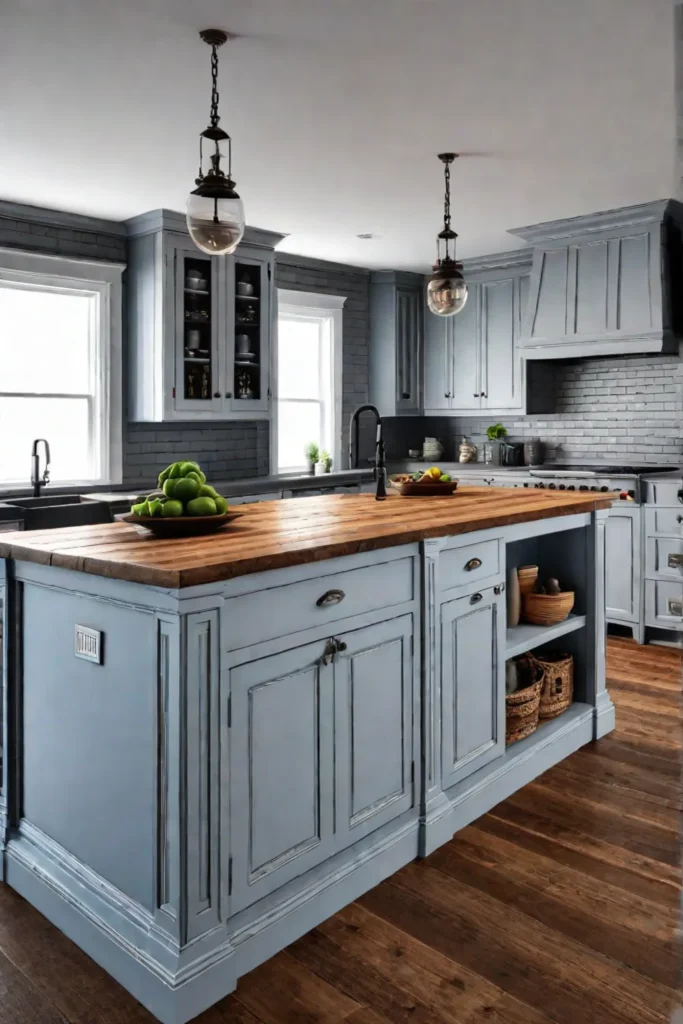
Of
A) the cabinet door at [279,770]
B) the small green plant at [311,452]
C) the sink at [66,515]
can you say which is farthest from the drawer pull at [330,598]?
the small green plant at [311,452]

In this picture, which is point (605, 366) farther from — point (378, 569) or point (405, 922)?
point (405, 922)

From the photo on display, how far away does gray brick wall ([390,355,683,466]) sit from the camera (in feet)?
19.4

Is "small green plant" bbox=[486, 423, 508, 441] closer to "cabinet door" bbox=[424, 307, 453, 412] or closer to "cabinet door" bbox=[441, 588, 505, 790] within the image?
"cabinet door" bbox=[424, 307, 453, 412]

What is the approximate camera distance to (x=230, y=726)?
195cm

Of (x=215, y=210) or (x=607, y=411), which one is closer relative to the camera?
(x=215, y=210)

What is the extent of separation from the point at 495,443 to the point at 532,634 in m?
3.83

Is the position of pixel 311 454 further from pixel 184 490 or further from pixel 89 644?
pixel 89 644

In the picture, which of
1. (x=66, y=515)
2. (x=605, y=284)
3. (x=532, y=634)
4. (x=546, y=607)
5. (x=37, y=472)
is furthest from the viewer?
(x=605, y=284)

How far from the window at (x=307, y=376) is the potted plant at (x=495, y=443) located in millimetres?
1271

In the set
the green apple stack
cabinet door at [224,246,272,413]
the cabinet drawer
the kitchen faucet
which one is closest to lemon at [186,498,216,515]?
the green apple stack

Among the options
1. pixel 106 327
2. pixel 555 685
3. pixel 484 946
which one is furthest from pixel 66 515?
pixel 484 946

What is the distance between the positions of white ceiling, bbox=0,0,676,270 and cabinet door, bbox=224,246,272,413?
0.63 m

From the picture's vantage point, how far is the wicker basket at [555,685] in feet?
11.1

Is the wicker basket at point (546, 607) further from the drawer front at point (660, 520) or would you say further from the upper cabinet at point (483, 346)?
the upper cabinet at point (483, 346)
